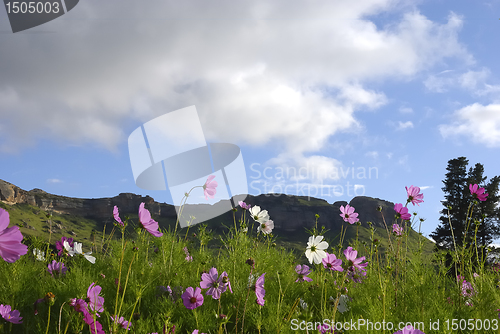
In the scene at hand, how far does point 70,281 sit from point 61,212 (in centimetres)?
11824

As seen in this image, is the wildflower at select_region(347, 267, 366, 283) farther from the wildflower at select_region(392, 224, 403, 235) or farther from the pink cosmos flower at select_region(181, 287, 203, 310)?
the pink cosmos flower at select_region(181, 287, 203, 310)

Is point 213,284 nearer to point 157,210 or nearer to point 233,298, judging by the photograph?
point 233,298

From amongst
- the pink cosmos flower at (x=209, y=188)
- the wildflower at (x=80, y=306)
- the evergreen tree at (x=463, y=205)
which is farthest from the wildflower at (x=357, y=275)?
the evergreen tree at (x=463, y=205)

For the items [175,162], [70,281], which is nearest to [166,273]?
[70,281]

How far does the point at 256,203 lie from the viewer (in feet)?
357

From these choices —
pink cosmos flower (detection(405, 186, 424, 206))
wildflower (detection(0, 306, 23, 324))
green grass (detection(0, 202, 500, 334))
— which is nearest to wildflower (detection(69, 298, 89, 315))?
green grass (detection(0, 202, 500, 334))

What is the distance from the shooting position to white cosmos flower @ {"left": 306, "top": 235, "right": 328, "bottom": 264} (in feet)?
7.22

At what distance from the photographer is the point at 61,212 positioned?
104 m

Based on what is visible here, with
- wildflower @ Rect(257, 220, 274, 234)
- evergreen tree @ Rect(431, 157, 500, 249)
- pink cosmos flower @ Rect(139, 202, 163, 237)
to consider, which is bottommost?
pink cosmos flower @ Rect(139, 202, 163, 237)

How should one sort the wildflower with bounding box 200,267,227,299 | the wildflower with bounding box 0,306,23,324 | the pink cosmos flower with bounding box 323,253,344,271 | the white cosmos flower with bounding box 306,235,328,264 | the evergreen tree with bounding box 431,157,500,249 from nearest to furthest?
the wildflower with bounding box 0,306,23,324 < the wildflower with bounding box 200,267,227,299 < the white cosmos flower with bounding box 306,235,328,264 < the pink cosmos flower with bounding box 323,253,344,271 < the evergreen tree with bounding box 431,157,500,249

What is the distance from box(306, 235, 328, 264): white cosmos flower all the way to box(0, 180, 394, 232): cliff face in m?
99.5

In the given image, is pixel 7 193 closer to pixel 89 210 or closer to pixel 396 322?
pixel 89 210

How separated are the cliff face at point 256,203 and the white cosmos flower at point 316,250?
99498mm

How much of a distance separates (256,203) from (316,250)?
10725cm
